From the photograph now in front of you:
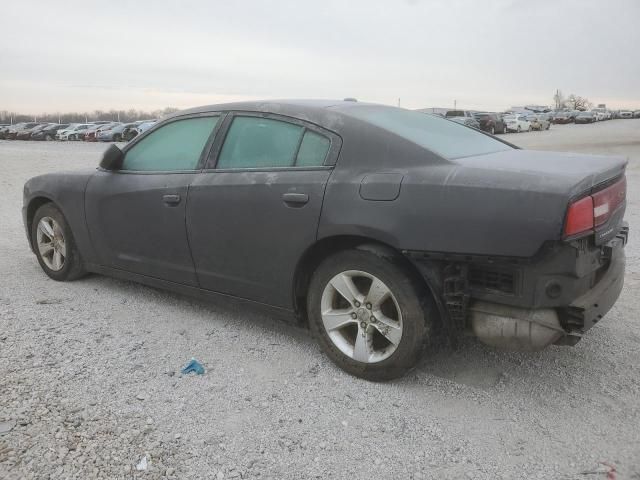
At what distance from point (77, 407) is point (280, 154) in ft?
5.76

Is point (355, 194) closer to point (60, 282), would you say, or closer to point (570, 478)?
point (570, 478)

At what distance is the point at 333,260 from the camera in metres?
3.12

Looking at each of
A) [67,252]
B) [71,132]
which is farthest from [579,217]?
[71,132]

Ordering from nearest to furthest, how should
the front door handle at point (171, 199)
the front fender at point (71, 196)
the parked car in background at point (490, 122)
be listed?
the front door handle at point (171, 199) → the front fender at point (71, 196) → the parked car in background at point (490, 122)

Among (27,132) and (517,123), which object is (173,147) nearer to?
(517,123)

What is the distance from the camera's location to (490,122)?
34625 mm

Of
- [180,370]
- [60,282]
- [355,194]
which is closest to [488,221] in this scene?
[355,194]

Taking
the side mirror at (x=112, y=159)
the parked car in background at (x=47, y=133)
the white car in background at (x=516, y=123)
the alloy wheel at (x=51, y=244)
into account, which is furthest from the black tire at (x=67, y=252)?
the parked car in background at (x=47, y=133)

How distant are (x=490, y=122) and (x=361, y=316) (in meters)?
34.0

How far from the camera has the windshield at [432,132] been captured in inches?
123

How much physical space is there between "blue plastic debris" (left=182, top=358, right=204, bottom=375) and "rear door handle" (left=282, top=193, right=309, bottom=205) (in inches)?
42.2

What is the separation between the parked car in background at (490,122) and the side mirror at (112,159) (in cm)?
3192

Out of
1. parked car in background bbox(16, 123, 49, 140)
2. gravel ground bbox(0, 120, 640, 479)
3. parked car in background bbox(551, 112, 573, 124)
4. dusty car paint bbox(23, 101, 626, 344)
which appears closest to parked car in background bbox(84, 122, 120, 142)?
parked car in background bbox(16, 123, 49, 140)

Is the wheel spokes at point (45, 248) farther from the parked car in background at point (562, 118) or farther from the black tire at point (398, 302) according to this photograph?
the parked car in background at point (562, 118)
